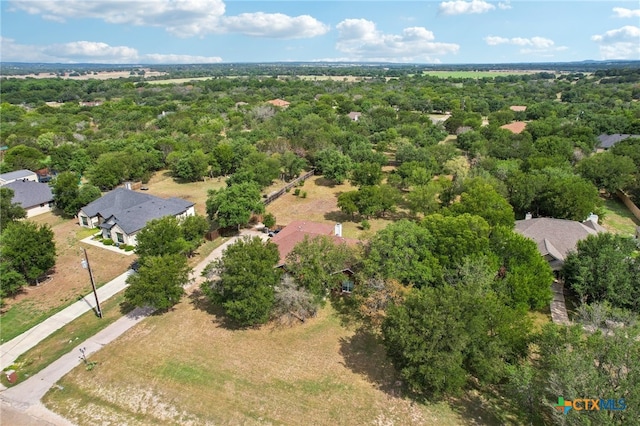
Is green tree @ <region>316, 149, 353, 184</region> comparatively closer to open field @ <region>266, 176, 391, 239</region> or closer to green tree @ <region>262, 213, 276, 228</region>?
open field @ <region>266, 176, 391, 239</region>

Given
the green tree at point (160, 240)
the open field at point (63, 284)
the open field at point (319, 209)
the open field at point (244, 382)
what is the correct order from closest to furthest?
the open field at point (244, 382), the open field at point (63, 284), the green tree at point (160, 240), the open field at point (319, 209)

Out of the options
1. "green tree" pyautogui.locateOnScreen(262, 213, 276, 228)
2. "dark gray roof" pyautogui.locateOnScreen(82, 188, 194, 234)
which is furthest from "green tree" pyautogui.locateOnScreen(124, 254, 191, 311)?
"green tree" pyautogui.locateOnScreen(262, 213, 276, 228)

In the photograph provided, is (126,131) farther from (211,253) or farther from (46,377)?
(46,377)

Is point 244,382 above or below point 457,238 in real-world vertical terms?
below

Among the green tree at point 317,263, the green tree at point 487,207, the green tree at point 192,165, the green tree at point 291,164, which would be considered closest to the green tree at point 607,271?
the green tree at point 487,207

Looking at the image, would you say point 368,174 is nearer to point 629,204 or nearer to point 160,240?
point 160,240

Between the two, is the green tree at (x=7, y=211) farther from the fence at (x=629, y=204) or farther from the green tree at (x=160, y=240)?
the fence at (x=629, y=204)

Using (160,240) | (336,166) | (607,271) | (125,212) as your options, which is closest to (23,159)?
(125,212)
